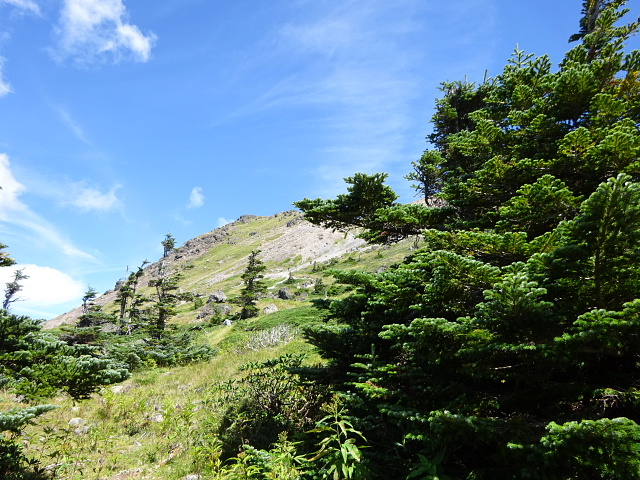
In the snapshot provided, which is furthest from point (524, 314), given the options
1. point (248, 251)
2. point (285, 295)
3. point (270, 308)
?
point (248, 251)

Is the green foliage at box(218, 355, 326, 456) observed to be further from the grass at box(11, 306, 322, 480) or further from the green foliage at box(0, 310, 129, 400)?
the green foliage at box(0, 310, 129, 400)

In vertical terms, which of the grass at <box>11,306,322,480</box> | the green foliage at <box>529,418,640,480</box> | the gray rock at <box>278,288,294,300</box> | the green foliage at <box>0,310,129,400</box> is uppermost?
the gray rock at <box>278,288,294,300</box>

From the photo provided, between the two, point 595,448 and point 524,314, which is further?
point 524,314

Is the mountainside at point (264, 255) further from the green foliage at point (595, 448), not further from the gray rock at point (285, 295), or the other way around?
the green foliage at point (595, 448)

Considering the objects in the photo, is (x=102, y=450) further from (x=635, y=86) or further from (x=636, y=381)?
(x=635, y=86)

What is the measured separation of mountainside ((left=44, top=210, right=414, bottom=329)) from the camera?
272 feet

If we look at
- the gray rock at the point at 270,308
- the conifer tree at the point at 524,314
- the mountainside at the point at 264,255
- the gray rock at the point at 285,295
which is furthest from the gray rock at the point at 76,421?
the gray rock at the point at 285,295

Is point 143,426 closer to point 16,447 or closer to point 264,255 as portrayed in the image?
point 16,447

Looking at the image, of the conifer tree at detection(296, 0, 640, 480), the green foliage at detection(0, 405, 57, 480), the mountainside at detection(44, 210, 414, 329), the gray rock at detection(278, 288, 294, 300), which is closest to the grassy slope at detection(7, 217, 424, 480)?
the green foliage at detection(0, 405, 57, 480)

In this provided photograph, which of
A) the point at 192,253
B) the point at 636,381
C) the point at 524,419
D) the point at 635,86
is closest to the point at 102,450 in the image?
the point at 524,419

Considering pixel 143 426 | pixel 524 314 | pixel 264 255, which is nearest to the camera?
pixel 524 314

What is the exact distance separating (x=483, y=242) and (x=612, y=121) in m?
3.81

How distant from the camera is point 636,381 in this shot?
3.47 metres

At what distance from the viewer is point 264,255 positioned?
4953 inches
